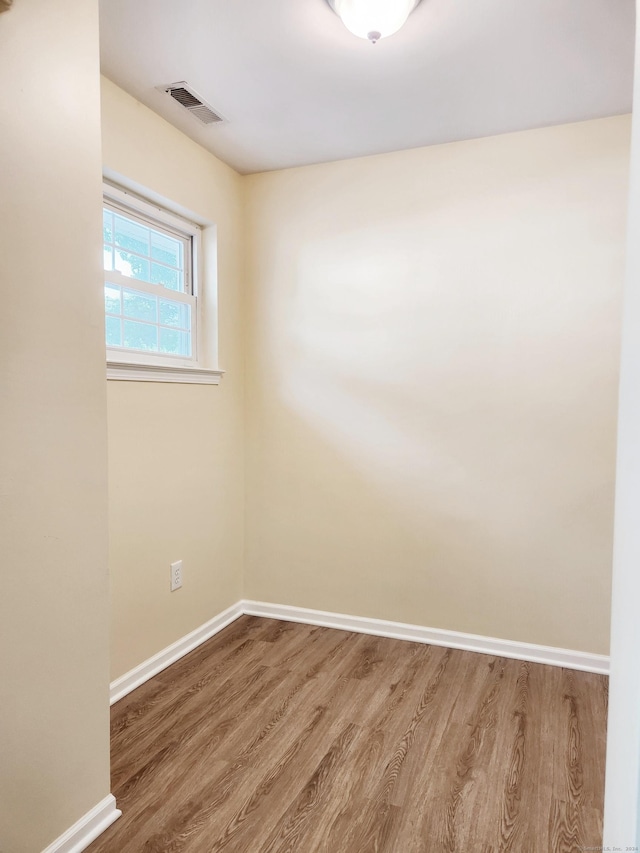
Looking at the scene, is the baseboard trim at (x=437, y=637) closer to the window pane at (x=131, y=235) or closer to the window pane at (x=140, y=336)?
the window pane at (x=140, y=336)

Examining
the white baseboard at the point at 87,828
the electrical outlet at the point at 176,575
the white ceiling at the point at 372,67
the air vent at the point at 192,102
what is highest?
the white ceiling at the point at 372,67

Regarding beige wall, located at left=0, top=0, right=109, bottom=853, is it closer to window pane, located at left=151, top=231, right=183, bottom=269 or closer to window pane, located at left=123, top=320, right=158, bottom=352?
window pane, located at left=123, top=320, right=158, bottom=352

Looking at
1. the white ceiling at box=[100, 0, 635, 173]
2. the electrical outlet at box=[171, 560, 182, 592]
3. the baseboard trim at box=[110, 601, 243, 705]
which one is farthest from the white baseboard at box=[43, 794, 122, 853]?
the white ceiling at box=[100, 0, 635, 173]

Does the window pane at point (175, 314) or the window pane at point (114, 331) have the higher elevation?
the window pane at point (175, 314)

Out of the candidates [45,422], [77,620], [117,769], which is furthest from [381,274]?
[117,769]

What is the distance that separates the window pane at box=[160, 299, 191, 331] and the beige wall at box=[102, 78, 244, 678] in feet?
0.44

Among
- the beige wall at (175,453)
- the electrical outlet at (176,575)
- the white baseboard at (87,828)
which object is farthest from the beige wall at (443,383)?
the white baseboard at (87,828)

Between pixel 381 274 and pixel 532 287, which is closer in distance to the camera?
pixel 532 287

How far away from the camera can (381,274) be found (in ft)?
9.50

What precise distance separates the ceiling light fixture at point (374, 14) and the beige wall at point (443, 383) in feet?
3.46

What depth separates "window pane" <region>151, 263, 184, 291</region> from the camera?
2.65m

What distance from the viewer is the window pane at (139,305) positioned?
2447mm

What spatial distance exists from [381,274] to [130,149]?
50.8 inches

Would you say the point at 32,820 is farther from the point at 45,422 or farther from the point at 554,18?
the point at 554,18
